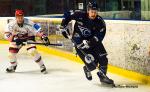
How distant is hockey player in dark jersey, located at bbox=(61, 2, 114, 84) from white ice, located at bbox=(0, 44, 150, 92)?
278mm

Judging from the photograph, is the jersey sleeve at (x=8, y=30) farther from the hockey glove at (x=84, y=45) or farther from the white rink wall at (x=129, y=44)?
the white rink wall at (x=129, y=44)

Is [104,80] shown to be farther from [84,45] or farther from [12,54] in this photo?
[12,54]

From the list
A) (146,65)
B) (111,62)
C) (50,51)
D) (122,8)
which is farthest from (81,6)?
(146,65)

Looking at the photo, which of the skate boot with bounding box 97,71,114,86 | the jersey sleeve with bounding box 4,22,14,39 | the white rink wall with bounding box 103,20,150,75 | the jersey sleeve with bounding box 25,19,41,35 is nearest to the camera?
the skate boot with bounding box 97,71,114,86

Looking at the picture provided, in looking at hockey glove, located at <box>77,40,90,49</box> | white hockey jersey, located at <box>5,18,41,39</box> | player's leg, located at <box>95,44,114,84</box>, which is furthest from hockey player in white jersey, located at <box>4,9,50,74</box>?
player's leg, located at <box>95,44,114,84</box>

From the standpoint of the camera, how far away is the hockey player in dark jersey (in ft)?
18.3

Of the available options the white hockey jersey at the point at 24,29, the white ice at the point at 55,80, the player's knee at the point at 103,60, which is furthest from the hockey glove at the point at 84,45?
the white hockey jersey at the point at 24,29

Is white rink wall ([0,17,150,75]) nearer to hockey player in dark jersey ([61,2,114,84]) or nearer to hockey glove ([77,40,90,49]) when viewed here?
hockey player in dark jersey ([61,2,114,84])

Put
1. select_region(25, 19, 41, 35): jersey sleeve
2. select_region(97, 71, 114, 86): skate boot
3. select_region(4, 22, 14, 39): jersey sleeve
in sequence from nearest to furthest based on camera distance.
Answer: select_region(97, 71, 114, 86): skate boot → select_region(4, 22, 14, 39): jersey sleeve → select_region(25, 19, 41, 35): jersey sleeve

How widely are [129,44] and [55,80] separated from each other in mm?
1168

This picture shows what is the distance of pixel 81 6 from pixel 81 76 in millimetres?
3208

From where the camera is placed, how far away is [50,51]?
9.20 meters

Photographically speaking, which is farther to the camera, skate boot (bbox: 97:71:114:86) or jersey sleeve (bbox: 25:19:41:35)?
jersey sleeve (bbox: 25:19:41:35)

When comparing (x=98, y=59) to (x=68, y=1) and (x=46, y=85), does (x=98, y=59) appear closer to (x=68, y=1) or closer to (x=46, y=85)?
(x=46, y=85)
